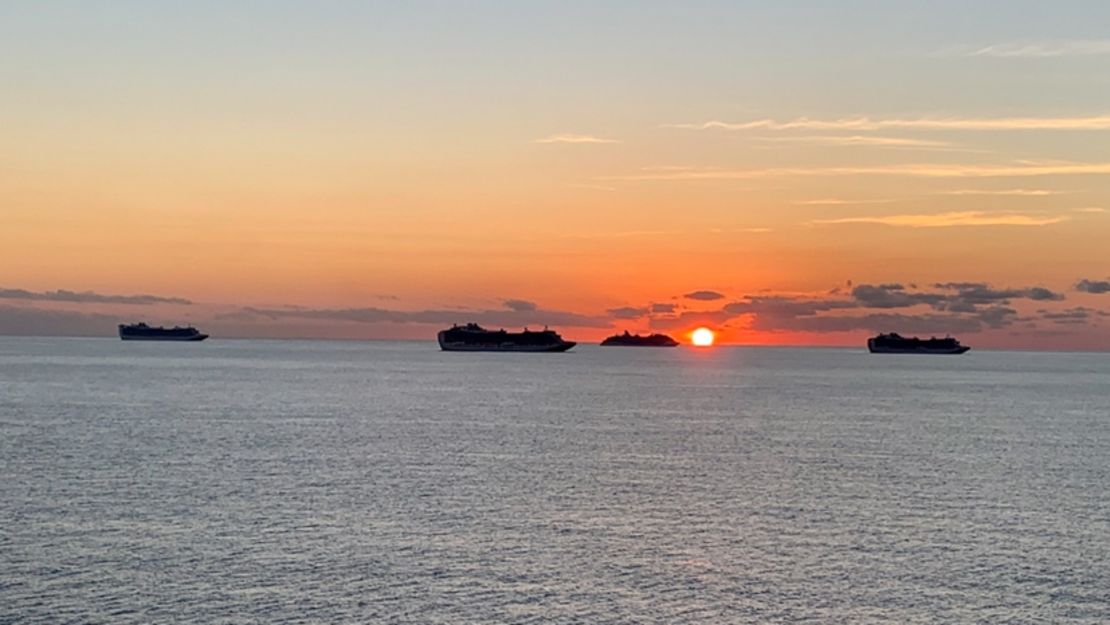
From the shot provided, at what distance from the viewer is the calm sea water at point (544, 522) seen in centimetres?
3781

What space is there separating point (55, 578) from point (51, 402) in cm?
9536

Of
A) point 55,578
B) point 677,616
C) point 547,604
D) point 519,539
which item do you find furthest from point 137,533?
point 677,616

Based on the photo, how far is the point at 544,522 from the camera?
51.8 m

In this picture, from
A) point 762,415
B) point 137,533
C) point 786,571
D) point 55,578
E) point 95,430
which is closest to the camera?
point 55,578

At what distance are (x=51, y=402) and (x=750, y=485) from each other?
87255 mm

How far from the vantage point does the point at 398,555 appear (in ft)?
145

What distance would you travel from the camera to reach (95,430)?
92.7 meters

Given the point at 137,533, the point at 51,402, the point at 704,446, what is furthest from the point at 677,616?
the point at 51,402

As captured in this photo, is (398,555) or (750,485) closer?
(398,555)

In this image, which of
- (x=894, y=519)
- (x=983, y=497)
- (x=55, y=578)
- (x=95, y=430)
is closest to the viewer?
(x=55, y=578)

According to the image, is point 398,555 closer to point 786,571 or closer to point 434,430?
point 786,571

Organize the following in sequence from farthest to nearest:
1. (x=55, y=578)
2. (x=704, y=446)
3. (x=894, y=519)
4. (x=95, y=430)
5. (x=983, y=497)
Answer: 1. (x=95, y=430)
2. (x=704, y=446)
3. (x=983, y=497)
4. (x=894, y=519)
5. (x=55, y=578)

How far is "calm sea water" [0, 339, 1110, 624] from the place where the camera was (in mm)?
37812

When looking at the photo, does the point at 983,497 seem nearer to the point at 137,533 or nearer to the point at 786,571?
the point at 786,571
